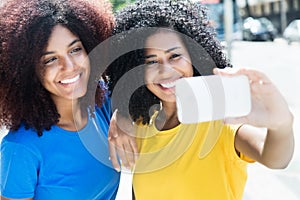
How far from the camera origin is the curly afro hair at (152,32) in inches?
72.1

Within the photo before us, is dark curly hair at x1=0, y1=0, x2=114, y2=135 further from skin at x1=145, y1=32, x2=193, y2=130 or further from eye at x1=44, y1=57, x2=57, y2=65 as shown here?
skin at x1=145, y1=32, x2=193, y2=130

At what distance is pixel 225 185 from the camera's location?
1.67 meters

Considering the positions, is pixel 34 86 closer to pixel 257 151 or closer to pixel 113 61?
pixel 113 61

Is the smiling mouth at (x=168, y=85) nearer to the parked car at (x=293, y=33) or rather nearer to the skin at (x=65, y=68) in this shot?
the skin at (x=65, y=68)

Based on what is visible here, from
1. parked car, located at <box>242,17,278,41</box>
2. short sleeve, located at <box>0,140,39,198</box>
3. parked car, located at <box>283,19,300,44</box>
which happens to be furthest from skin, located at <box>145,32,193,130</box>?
parked car, located at <box>242,17,278,41</box>

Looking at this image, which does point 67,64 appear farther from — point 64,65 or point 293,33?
point 293,33

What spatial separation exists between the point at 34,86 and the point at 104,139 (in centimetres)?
35

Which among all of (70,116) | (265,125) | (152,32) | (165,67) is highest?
(152,32)

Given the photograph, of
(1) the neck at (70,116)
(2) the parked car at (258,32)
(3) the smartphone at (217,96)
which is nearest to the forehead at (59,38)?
(1) the neck at (70,116)

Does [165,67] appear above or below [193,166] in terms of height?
above

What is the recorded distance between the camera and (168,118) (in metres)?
1.89

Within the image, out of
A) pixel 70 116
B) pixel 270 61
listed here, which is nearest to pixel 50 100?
pixel 70 116

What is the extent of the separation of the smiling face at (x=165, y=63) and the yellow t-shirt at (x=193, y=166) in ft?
0.54

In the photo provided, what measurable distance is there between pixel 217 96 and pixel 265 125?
220mm
